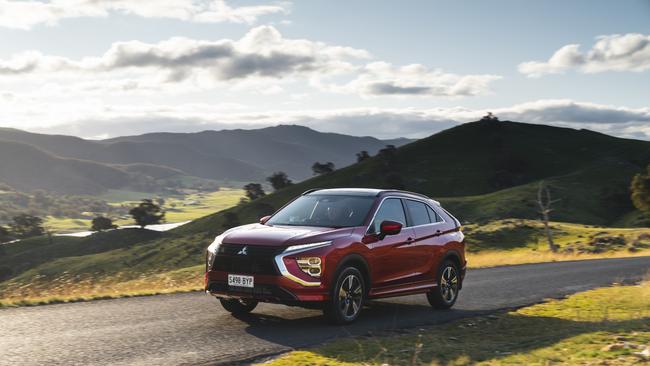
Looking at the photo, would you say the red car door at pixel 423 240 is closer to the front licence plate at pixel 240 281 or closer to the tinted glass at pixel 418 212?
the tinted glass at pixel 418 212

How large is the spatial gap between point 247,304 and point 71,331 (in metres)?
2.91

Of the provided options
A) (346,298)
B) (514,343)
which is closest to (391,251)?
(346,298)

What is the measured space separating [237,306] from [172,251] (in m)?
94.7

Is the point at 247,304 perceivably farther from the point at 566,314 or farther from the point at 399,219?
the point at 566,314

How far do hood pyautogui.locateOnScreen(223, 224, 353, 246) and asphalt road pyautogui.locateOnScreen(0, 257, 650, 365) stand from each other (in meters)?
1.24

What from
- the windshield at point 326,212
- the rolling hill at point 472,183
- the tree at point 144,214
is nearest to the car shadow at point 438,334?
the windshield at point 326,212

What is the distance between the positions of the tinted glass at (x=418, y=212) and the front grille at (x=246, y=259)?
3.28 metres

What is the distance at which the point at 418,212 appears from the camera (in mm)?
11844

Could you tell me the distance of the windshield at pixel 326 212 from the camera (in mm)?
10430

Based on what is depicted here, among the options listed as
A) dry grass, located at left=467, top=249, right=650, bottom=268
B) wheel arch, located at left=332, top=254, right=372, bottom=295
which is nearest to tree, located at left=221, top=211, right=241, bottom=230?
dry grass, located at left=467, top=249, right=650, bottom=268

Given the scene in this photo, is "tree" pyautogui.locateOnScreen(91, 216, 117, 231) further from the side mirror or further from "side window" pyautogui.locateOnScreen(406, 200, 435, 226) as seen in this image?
the side mirror

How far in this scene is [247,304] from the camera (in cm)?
1080

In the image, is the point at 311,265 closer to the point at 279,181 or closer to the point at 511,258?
the point at 511,258

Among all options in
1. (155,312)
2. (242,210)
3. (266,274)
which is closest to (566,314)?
(266,274)
